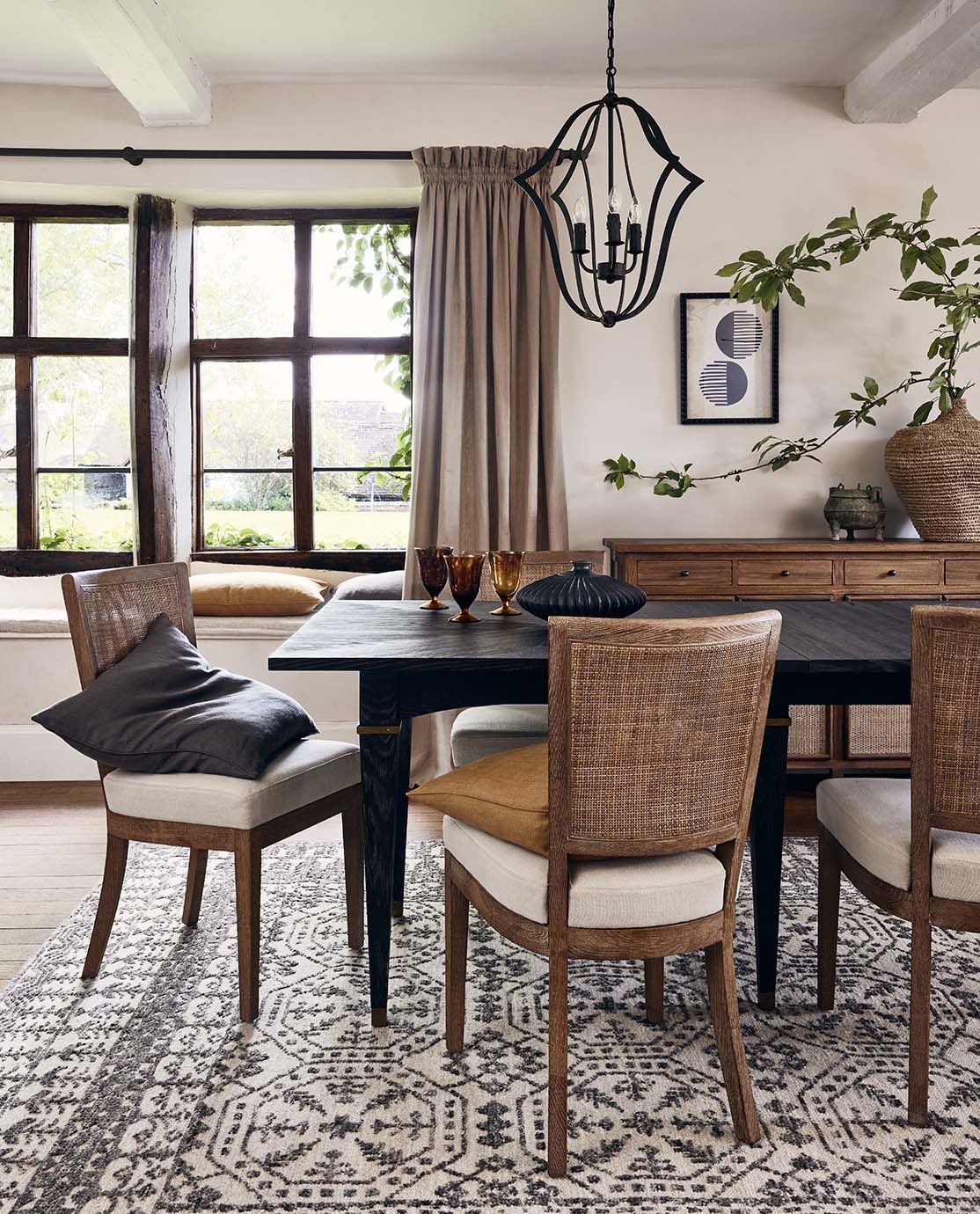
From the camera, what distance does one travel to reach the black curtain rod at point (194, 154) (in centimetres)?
382

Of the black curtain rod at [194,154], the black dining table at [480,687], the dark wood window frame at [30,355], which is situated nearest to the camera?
the black dining table at [480,687]

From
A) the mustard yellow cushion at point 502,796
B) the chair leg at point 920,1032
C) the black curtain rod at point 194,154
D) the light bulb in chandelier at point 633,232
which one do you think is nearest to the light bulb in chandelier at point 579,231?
the light bulb in chandelier at point 633,232

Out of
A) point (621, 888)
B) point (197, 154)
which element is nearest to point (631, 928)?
point (621, 888)

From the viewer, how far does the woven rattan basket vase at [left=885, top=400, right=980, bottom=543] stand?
11.6 feet

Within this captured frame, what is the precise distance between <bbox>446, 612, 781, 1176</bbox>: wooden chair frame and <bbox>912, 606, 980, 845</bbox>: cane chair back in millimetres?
250

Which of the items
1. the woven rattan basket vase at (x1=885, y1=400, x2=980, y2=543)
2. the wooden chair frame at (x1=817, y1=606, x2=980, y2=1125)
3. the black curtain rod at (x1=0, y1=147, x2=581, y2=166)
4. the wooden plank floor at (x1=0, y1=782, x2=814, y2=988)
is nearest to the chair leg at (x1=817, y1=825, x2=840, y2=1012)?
the wooden chair frame at (x1=817, y1=606, x2=980, y2=1125)

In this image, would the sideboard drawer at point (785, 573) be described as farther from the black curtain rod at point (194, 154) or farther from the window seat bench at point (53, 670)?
the black curtain rod at point (194, 154)

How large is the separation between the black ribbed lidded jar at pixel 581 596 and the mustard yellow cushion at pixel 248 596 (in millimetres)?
1845

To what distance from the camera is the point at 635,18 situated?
3.34 m

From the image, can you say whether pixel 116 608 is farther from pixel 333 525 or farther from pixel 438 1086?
pixel 333 525

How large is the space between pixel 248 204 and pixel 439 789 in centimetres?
331

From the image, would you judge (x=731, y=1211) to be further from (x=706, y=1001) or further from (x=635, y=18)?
(x=635, y=18)

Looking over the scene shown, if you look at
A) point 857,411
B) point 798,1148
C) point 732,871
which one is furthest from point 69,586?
point 857,411

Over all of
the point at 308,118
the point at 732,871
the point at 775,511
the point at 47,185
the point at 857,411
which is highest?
the point at 308,118
